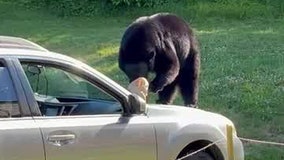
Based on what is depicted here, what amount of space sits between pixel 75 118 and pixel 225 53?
914 centimetres

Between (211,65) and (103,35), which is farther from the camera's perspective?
(103,35)

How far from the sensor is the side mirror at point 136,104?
6.79 metres

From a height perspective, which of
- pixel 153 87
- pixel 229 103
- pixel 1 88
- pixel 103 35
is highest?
pixel 1 88

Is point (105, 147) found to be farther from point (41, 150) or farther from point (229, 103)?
point (229, 103)

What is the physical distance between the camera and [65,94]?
6.86 metres

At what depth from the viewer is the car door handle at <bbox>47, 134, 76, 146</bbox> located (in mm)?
6336

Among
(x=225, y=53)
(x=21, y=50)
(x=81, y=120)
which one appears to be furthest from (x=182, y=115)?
(x=225, y=53)

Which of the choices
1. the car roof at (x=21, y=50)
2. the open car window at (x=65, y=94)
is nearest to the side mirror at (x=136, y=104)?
the open car window at (x=65, y=94)

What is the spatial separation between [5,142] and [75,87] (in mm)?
977

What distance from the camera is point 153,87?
10.2 meters

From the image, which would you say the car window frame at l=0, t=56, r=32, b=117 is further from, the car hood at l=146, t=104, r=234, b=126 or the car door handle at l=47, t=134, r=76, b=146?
the car hood at l=146, t=104, r=234, b=126

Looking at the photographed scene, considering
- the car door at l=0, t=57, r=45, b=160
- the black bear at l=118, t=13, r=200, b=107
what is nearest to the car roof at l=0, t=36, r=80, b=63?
the car door at l=0, t=57, r=45, b=160

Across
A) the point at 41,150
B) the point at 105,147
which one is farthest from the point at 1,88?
the point at 105,147

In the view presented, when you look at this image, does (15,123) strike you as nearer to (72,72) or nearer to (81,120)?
(81,120)
